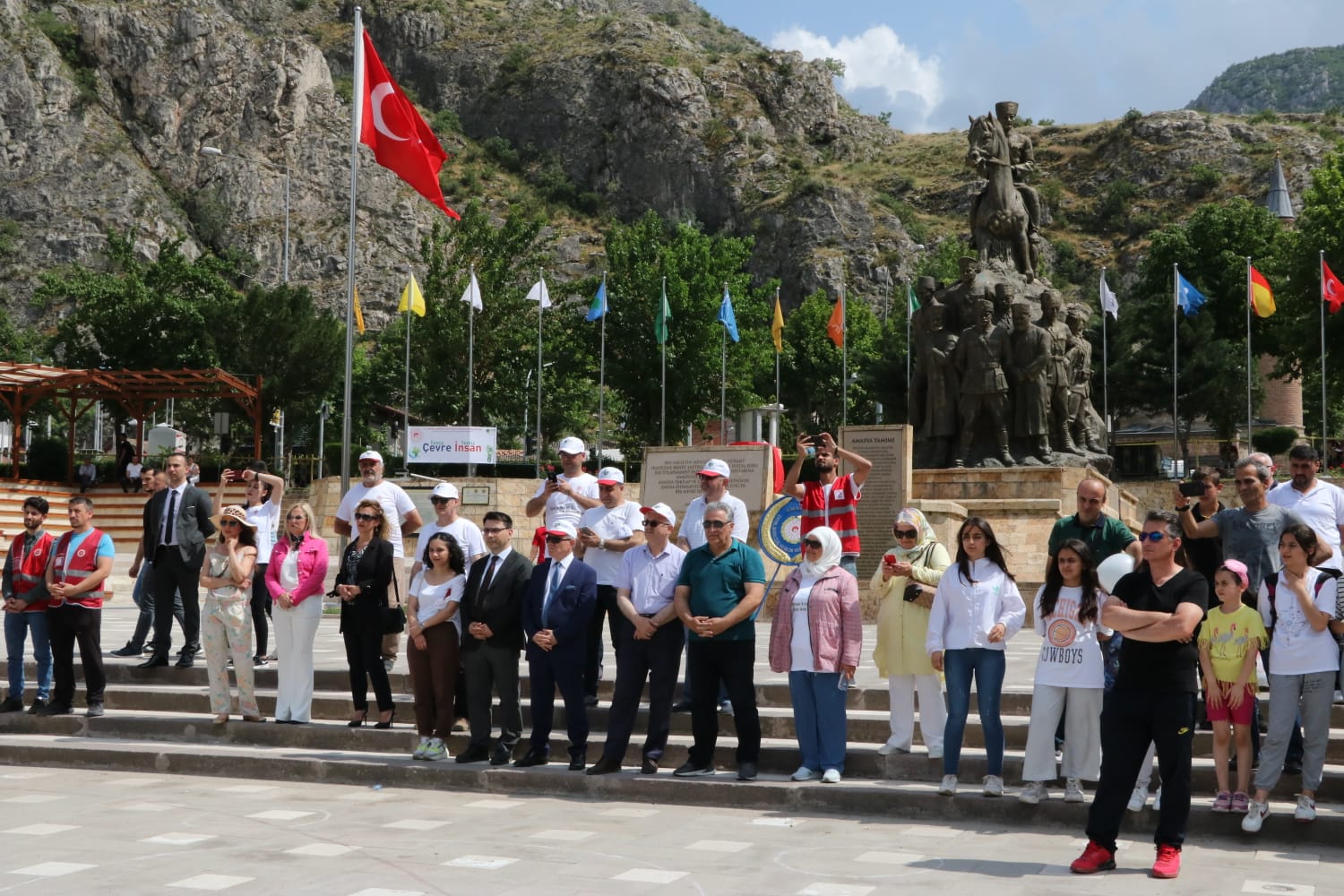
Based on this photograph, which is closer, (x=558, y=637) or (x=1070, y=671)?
(x=1070, y=671)

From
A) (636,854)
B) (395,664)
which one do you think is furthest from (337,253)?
(636,854)

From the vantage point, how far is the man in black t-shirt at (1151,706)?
20.1ft

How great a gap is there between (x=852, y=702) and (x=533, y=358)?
41566 mm

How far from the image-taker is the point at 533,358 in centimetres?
5069

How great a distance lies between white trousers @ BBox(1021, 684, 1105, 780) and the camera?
282 inches

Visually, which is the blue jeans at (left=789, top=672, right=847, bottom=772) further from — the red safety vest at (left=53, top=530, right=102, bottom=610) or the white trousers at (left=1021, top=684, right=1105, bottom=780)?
the red safety vest at (left=53, top=530, right=102, bottom=610)

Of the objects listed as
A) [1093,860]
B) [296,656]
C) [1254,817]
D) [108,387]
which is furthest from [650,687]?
[108,387]

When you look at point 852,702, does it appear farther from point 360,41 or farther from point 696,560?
point 360,41

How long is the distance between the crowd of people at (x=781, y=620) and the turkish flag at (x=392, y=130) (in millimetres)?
6168

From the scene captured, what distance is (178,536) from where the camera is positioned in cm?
1124

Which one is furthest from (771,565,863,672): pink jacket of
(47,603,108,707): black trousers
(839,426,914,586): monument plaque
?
(839,426,914,586): monument plaque

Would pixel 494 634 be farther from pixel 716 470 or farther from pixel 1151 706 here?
pixel 1151 706

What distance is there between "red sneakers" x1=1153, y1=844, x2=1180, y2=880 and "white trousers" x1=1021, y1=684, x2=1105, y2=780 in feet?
3.30

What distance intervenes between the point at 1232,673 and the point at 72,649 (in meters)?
8.55
